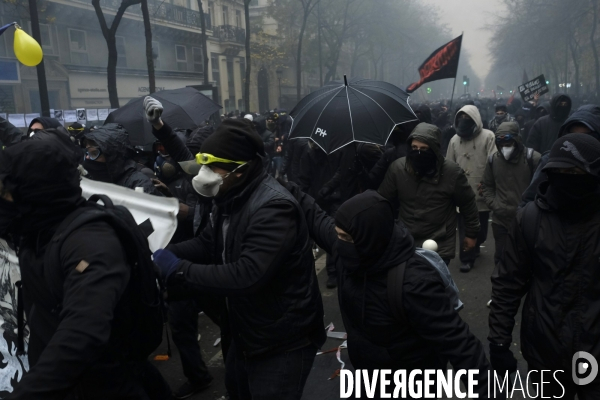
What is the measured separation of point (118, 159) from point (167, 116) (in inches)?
72.0

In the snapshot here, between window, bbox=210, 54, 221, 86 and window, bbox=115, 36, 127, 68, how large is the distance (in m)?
9.80

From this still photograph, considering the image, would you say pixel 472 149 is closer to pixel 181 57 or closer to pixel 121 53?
pixel 121 53

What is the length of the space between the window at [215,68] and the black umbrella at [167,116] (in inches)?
1443

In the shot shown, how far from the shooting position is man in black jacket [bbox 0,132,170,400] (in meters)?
1.86

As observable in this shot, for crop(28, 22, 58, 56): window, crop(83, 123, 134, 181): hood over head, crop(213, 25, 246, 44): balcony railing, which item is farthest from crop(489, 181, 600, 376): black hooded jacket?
crop(213, 25, 246, 44): balcony railing

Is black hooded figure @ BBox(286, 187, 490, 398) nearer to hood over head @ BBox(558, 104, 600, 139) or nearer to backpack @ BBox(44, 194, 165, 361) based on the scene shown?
backpack @ BBox(44, 194, 165, 361)

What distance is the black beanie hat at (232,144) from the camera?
8.48 ft

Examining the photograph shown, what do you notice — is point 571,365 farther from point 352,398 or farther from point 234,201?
point 234,201

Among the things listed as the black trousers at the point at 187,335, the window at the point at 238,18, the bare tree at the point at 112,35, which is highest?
the window at the point at 238,18

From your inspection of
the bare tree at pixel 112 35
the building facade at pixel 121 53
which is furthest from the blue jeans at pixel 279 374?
the building facade at pixel 121 53

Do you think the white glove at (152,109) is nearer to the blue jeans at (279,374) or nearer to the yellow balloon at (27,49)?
the blue jeans at (279,374)

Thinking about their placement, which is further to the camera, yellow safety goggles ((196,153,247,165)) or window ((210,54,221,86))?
window ((210,54,221,86))

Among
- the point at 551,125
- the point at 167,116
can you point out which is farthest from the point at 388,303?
the point at 551,125

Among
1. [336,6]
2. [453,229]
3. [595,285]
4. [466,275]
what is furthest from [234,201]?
[336,6]
